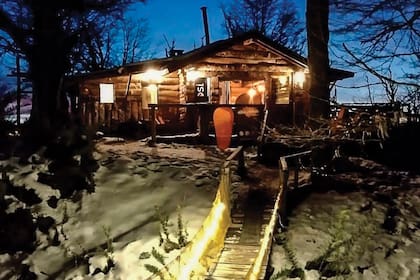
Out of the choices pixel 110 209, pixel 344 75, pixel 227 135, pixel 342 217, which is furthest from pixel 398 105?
pixel 344 75

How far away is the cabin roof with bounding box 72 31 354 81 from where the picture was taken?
63.6 feet

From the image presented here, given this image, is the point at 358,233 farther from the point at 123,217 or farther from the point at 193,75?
the point at 193,75

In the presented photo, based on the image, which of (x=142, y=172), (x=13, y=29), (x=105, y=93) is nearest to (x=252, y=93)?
(x=105, y=93)

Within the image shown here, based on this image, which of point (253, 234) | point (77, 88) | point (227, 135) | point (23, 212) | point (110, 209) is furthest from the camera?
point (77, 88)

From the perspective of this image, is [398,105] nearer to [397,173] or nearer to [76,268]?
[397,173]

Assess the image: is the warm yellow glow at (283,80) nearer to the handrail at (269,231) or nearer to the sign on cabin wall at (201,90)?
the sign on cabin wall at (201,90)

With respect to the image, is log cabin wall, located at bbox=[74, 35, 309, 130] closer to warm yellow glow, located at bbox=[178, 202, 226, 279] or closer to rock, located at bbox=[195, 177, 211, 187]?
rock, located at bbox=[195, 177, 211, 187]

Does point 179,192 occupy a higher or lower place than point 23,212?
lower

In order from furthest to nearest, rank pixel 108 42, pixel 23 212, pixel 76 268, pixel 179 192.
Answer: pixel 108 42 → pixel 179 192 → pixel 76 268 → pixel 23 212

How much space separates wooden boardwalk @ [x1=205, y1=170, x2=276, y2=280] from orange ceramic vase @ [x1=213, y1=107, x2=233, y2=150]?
4387 mm

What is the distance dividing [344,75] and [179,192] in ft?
49.0

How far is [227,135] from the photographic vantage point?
48.0ft

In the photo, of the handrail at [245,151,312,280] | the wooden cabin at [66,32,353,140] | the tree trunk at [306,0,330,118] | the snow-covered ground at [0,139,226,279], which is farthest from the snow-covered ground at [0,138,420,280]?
the wooden cabin at [66,32,353,140]

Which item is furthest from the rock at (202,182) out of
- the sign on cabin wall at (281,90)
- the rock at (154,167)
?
the sign on cabin wall at (281,90)
